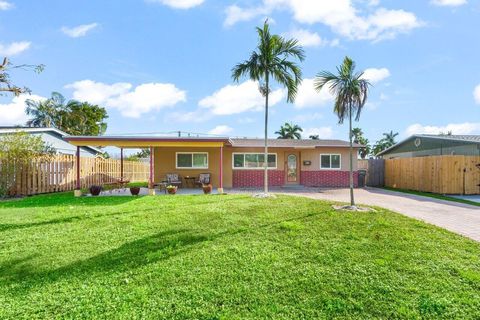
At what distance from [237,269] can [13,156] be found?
13.4 metres

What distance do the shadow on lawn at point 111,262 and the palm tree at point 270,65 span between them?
254 inches

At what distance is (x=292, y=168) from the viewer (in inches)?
710

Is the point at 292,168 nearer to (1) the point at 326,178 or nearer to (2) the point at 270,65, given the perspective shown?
(1) the point at 326,178

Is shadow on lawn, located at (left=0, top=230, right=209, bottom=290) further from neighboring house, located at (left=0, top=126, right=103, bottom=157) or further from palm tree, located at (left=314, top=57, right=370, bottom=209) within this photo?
neighboring house, located at (left=0, top=126, right=103, bottom=157)

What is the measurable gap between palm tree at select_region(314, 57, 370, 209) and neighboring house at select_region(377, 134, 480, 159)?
10953 mm

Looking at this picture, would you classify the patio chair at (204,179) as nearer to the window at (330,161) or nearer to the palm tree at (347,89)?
the window at (330,161)

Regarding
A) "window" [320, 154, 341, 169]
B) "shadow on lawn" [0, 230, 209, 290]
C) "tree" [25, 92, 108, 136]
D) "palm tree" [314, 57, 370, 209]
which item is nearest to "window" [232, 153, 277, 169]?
"window" [320, 154, 341, 169]

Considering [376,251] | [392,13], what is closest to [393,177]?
[392,13]

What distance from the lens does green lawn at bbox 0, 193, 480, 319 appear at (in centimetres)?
341

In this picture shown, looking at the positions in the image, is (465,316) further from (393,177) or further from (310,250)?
(393,177)

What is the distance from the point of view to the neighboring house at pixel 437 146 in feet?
51.6

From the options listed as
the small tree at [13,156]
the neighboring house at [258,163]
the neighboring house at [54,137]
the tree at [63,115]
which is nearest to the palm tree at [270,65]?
the neighboring house at [258,163]

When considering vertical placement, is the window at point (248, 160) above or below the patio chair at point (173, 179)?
above

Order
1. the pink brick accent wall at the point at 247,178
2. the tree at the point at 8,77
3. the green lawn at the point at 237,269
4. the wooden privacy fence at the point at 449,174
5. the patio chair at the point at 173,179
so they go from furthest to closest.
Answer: the pink brick accent wall at the point at 247,178
the patio chair at the point at 173,179
the wooden privacy fence at the point at 449,174
the tree at the point at 8,77
the green lawn at the point at 237,269
